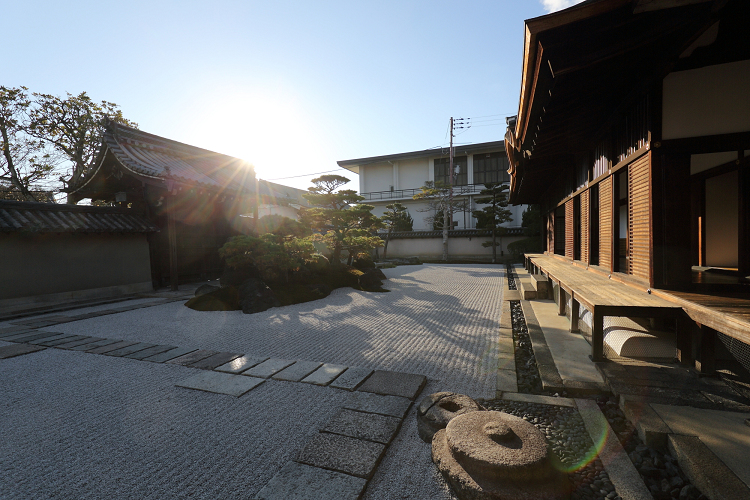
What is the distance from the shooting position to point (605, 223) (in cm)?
514

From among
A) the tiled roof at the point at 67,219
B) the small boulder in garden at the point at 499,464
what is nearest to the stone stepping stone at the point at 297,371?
the small boulder in garden at the point at 499,464

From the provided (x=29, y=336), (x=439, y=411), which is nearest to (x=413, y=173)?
(x=29, y=336)

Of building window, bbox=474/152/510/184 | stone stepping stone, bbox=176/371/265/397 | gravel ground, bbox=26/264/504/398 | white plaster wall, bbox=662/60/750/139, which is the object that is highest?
building window, bbox=474/152/510/184

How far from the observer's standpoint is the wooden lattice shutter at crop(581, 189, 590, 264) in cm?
602

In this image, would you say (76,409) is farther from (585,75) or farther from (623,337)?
(585,75)

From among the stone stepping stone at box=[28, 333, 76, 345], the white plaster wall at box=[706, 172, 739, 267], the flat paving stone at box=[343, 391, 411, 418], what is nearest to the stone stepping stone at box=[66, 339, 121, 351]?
the stone stepping stone at box=[28, 333, 76, 345]

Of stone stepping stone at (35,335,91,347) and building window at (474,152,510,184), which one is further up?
building window at (474,152,510,184)

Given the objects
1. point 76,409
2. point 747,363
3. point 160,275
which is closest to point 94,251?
point 160,275

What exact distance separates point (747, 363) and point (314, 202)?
1453 cm

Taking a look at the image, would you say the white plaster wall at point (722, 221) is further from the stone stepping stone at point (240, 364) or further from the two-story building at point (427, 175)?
the two-story building at point (427, 175)

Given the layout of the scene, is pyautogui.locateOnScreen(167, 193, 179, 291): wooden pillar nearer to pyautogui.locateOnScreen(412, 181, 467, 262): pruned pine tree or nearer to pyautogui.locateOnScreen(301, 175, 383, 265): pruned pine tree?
pyautogui.locateOnScreen(301, 175, 383, 265): pruned pine tree

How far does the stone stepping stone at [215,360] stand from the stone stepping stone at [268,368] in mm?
466

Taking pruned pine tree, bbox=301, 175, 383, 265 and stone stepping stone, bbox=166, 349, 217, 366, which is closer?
stone stepping stone, bbox=166, 349, 217, 366

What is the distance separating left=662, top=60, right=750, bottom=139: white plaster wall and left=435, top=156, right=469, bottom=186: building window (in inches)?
1030
